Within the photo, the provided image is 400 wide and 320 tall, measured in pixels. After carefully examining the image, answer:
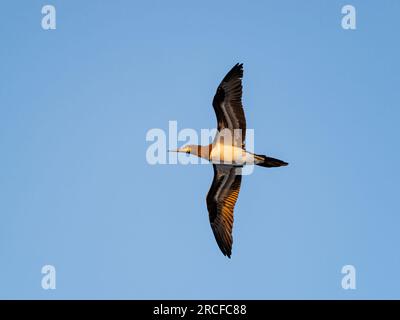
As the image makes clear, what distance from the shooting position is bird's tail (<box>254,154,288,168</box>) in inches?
808

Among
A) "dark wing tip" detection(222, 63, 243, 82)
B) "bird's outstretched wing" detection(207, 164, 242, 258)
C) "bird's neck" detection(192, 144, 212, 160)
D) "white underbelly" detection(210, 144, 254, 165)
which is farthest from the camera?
"bird's outstretched wing" detection(207, 164, 242, 258)

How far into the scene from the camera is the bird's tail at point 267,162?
20.5m

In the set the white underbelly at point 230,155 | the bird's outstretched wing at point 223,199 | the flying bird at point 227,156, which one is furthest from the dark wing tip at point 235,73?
the bird's outstretched wing at point 223,199

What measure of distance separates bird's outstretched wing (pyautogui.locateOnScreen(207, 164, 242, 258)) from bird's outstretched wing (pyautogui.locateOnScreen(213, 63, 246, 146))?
1.90 meters

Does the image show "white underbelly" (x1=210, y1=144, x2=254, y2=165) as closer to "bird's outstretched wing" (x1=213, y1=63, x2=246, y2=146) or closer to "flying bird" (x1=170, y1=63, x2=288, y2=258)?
"flying bird" (x1=170, y1=63, x2=288, y2=258)

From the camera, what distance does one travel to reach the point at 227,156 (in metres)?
21.1

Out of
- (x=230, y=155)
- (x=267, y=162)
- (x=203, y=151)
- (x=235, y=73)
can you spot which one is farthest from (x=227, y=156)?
(x=235, y=73)

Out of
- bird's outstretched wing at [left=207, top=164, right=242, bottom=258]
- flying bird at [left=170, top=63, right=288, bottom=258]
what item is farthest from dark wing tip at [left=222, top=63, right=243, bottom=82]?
bird's outstretched wing at [left=207, top=164, right=242, bottom=258]

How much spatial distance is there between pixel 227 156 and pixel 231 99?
1797 millimetres

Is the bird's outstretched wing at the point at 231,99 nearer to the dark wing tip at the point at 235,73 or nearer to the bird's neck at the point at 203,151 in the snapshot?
the dark wing tip at the point at 235,73
